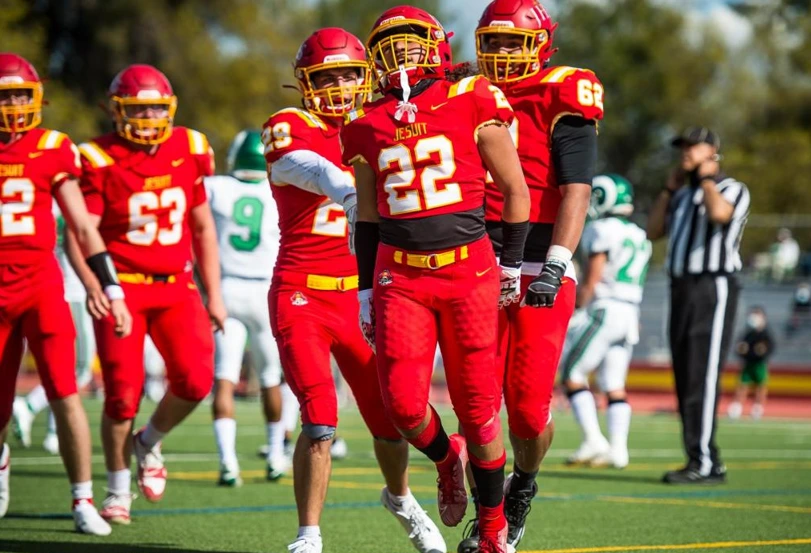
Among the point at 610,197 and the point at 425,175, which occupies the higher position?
the point at 425,175

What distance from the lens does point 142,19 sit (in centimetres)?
2950

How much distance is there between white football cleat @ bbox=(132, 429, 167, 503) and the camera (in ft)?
22.9

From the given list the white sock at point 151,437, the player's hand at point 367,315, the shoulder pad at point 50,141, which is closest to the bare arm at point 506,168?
the player's hand at point 367,315

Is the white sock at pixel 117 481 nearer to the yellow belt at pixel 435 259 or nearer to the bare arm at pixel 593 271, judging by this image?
the yellow belt at pixel 435 259

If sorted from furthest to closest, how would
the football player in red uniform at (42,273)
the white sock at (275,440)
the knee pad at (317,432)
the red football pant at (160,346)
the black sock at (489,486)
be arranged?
the white sock at (275,440), the red football pant at (160,346), the football player in red uniform at (42,273), the knee pad at (317,432), the black sock at (489,486)

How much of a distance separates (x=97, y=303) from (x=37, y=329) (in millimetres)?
362

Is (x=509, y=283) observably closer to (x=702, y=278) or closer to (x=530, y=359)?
(x=530, y=359)

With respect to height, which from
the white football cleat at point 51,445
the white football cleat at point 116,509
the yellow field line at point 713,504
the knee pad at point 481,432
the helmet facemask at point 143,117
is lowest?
the white football cleat at point 51,445

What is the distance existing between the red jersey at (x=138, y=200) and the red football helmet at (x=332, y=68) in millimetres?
1292

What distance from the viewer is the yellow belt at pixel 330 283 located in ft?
18.5

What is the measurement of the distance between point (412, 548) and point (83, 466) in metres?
1.71

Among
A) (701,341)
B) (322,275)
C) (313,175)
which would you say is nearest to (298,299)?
(322,275)

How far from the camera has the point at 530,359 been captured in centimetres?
534

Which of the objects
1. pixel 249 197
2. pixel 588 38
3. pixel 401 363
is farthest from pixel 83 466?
pixel 588 38
